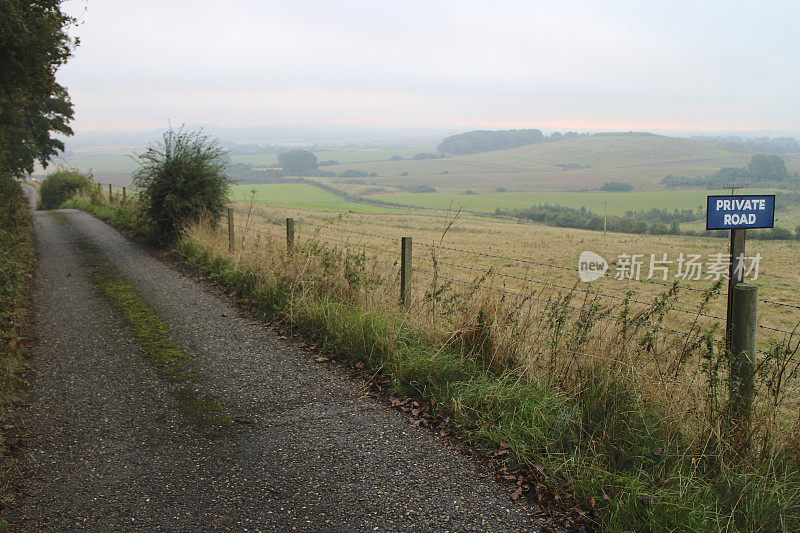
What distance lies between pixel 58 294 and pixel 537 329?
8844mm

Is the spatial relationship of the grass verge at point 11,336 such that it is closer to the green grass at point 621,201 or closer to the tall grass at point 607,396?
the tall grass at point 607,396

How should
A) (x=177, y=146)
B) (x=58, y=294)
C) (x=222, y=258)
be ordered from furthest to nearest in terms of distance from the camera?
Answer: (x=177, y=146) → (x=222, y=258) → (x=58, y=294)

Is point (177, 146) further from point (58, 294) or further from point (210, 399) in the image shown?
point (210, 399)

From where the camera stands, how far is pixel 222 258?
1141 cm

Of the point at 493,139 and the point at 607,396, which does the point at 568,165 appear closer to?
the point at 493,139

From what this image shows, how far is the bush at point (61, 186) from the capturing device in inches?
1581

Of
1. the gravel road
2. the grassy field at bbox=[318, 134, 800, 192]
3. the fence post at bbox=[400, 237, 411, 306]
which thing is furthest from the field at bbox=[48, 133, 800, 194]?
the gravel road

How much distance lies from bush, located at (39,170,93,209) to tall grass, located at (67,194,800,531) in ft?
134

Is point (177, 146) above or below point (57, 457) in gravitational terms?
above

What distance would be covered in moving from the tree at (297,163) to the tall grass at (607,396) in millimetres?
122533

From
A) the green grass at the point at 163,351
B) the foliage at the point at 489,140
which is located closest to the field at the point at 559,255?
the green grass at the point at 163,351

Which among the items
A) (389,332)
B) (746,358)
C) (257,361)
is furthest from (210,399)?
(746,358)

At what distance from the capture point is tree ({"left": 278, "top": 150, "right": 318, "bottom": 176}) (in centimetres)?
12619

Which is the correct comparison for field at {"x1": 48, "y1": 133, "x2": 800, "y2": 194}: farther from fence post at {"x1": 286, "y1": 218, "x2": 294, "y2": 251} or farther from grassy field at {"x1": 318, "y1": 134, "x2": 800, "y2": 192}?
fence post at {"x1": 286, "y1": 218, "x2": 294, "y2": 251}
